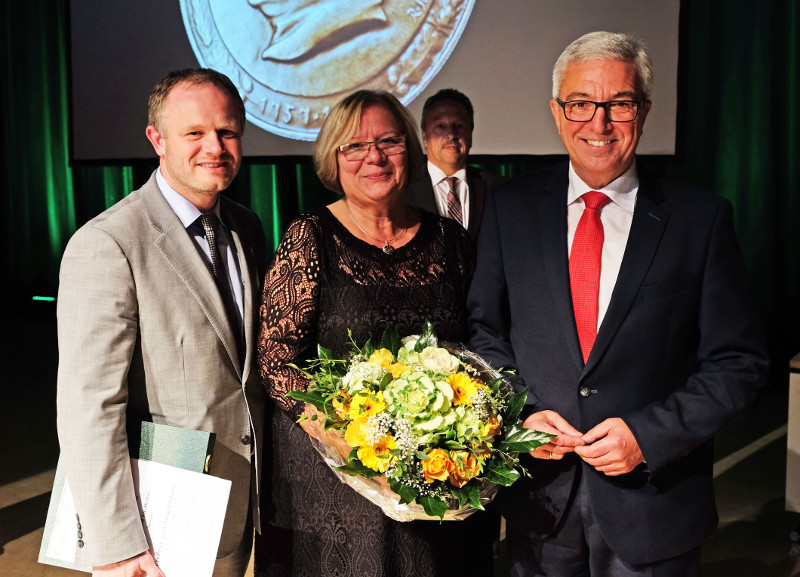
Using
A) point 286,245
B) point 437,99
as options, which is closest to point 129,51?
point 437,99

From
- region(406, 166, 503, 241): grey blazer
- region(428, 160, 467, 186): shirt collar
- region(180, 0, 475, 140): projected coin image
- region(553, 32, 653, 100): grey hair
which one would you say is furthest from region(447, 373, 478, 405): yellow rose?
region(180, 0, 475, 140): projected coin image

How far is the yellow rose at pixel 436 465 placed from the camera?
1453 mm

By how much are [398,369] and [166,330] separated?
0.55m

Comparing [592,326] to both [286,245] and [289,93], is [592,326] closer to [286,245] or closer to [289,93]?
[286,245]

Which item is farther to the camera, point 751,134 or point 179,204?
point 751,134

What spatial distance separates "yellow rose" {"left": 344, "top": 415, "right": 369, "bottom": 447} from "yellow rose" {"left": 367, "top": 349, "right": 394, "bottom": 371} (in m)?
0.14

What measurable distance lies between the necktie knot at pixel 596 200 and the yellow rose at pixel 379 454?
2.28ft

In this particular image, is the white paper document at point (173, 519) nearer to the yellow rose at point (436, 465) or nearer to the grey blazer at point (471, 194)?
the yellow rose at point (436, 465)

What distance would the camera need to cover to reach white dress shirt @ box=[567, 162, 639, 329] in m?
1.71

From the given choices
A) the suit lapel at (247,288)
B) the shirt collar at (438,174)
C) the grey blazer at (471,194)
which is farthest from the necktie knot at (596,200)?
the shirt collar at (438,174)

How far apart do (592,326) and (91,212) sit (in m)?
7.16

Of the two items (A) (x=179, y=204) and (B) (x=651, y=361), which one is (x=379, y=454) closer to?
(B) (x=651, y=361)

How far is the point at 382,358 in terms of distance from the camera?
163 cm

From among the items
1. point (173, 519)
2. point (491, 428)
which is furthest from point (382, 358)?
point (173, 519)
